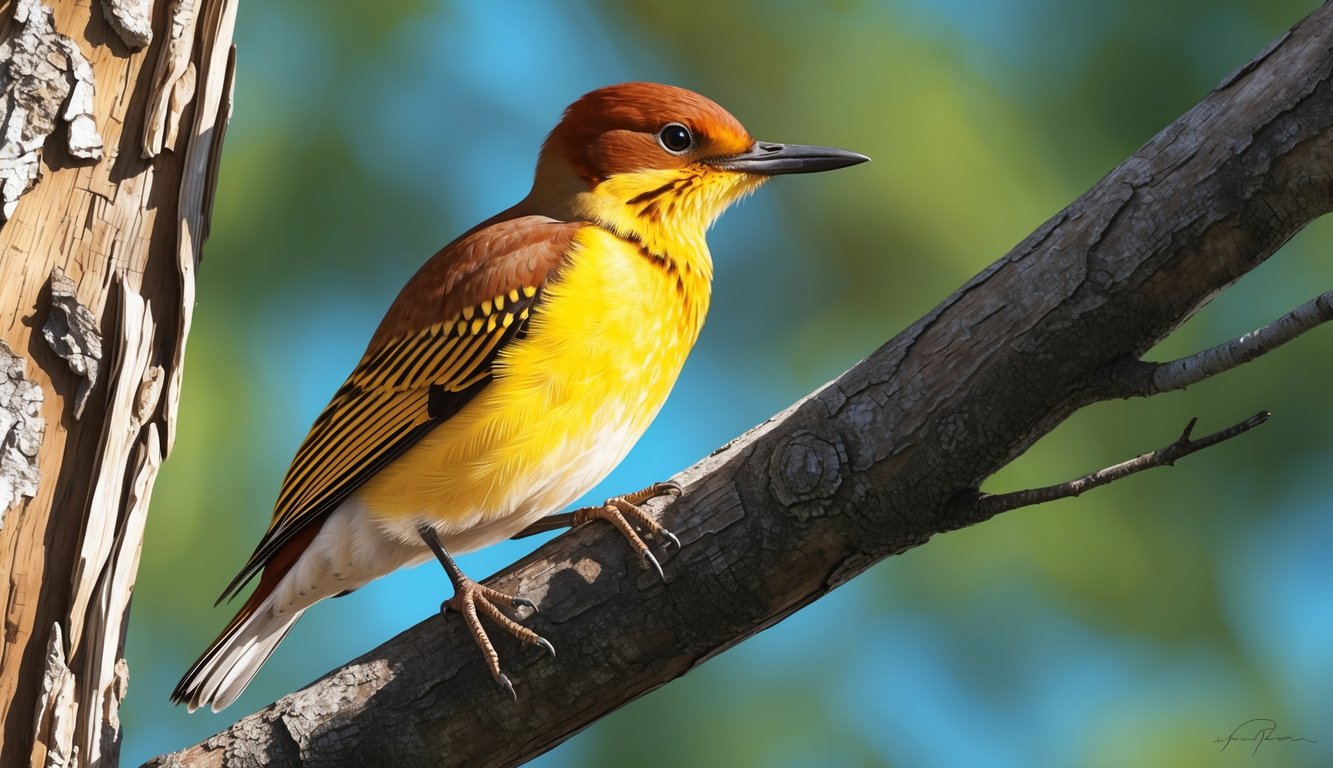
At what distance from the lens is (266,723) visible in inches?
135

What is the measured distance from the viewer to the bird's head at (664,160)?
4645 mm

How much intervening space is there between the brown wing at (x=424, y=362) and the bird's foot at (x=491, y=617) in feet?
2.64

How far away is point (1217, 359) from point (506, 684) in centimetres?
203

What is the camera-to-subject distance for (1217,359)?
2689mm

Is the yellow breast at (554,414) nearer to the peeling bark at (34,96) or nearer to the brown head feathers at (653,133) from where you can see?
the brown head feathers at (653,133)

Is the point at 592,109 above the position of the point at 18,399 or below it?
above

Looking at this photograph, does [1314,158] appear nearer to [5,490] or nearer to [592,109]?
[592,109]

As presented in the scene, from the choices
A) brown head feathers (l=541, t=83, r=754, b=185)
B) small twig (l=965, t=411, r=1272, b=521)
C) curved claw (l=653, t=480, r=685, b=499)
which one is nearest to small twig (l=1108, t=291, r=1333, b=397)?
small twig (l=965, t=411, r=1272, b=521)

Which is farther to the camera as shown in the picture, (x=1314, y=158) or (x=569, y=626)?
(x=569, y=626)

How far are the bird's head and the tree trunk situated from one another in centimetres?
169

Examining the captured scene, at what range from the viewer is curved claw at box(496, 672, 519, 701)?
3.35 meters

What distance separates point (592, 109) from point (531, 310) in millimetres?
1151

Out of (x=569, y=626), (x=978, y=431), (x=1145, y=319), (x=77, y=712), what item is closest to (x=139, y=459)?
(x=77, y=712)

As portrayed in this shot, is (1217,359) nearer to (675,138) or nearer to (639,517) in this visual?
(639,517)
